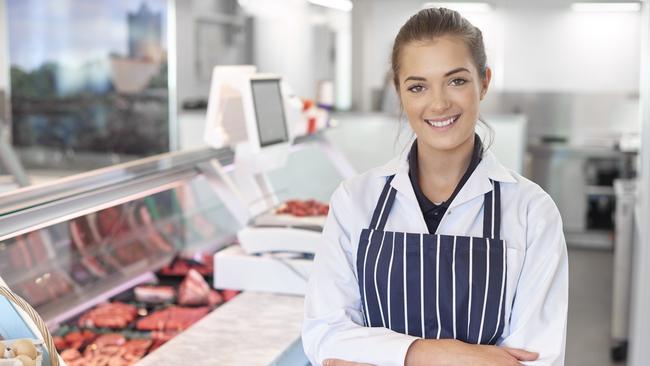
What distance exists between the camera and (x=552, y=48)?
946 centimetres

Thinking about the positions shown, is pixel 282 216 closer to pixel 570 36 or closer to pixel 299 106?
pixel 299 106

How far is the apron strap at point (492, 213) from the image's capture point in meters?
1.81

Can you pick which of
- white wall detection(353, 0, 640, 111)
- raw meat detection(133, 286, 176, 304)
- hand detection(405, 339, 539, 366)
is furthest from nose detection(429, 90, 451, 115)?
white wall detection(353, 0, 640, 111)

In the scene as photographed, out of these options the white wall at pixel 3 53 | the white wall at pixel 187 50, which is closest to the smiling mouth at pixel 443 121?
the white wall at pixel 3 53

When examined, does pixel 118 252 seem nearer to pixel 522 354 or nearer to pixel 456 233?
pixel 456 233

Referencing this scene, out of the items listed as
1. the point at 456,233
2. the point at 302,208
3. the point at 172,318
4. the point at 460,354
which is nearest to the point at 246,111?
the point at 302,208

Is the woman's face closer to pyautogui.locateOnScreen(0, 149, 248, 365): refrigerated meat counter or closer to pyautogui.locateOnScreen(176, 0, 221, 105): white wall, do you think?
pyautogui.locateOnScreen(0, 149, 248, 365): refrigerated meat counter

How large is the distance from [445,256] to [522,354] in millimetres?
248

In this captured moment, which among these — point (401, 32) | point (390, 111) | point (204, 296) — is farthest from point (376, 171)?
point (390, 111)

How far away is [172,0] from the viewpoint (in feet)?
27.9

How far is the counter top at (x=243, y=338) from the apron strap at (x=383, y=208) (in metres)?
0.66

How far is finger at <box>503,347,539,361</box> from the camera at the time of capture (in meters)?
1.74

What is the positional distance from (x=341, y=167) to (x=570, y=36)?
19.4ft

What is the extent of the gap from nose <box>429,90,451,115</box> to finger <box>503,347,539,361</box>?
0.50m
